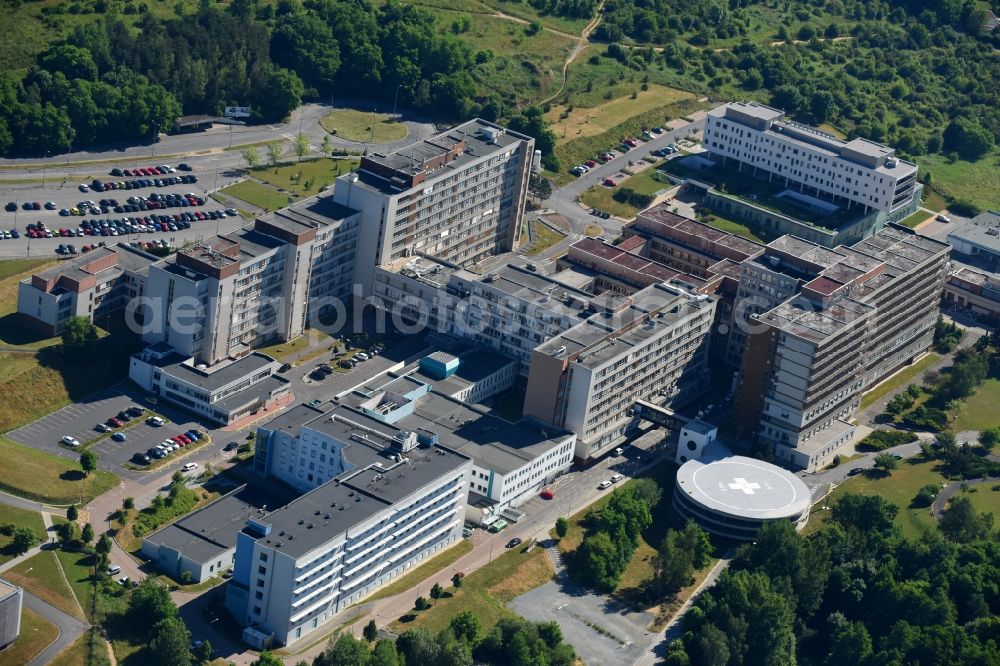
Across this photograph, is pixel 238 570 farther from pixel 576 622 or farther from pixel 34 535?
pixel 576 622

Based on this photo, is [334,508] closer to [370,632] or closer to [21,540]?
[370,632]

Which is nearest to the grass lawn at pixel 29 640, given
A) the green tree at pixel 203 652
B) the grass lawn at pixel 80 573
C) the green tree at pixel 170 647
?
the grass lawn at pixel 80 573

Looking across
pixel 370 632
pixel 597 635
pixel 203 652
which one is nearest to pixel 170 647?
pixel 203 652

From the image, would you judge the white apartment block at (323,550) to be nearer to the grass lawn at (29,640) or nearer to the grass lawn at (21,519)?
the grass lawn at (29,640)

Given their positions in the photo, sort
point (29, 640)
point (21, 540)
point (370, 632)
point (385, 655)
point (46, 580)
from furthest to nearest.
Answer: point (21, 540)
point (370, 632)
point (46, 580)
point (385, 655)
point (29, 640)

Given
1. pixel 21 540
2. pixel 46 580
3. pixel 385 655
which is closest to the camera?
pixel 385 655

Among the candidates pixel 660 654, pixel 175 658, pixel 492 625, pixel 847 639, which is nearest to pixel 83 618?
pixel 175 658
